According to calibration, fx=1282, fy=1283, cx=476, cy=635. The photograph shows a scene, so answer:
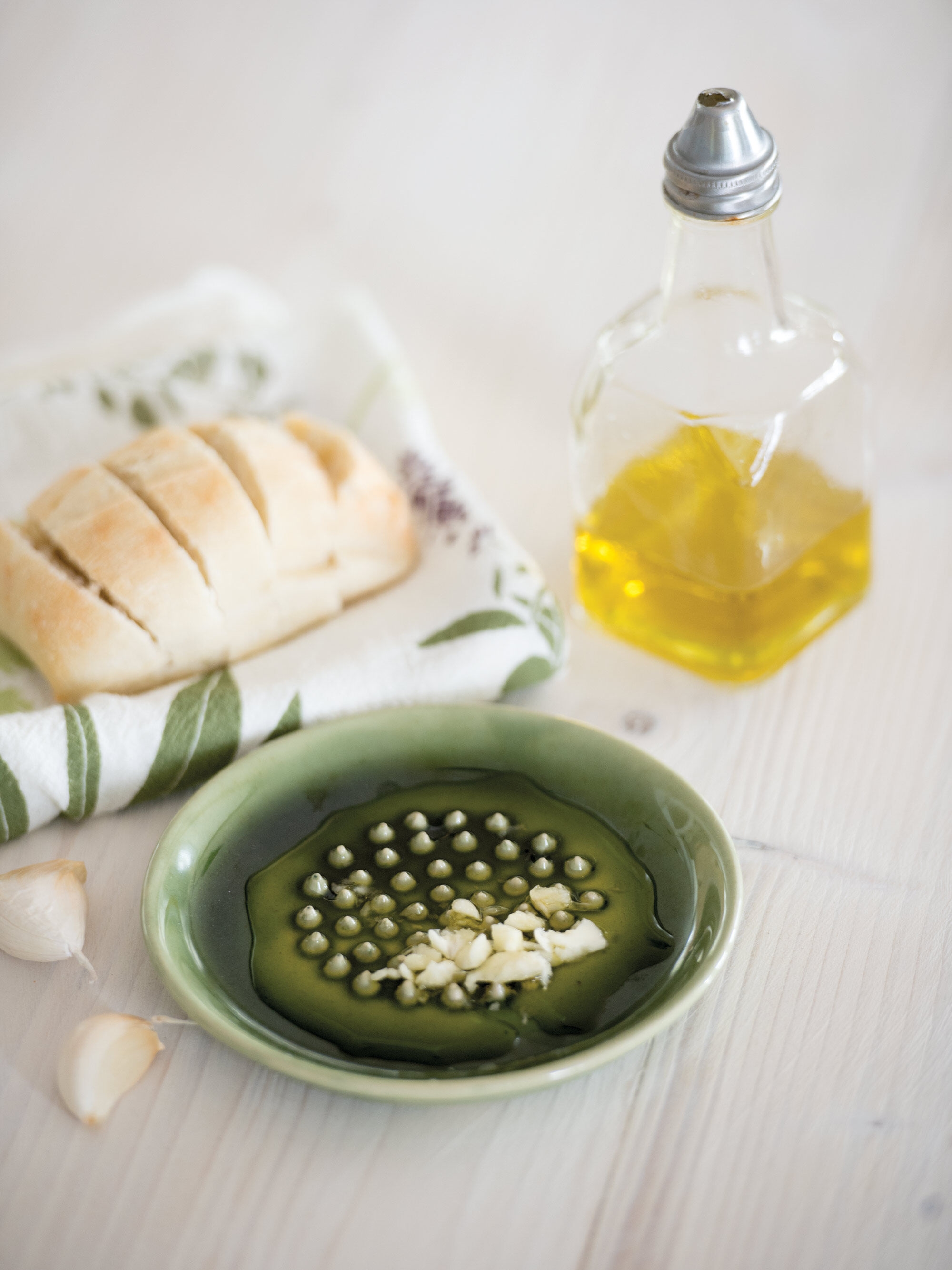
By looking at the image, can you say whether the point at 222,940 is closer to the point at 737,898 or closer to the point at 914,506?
the point at 737,898

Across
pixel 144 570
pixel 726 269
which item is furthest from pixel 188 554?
pixel 726 269

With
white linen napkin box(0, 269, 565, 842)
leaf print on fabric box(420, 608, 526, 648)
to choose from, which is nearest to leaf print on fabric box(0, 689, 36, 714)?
white linen napkin box(0, 269, 565, 842)

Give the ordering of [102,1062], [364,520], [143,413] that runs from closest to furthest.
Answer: [102,1062]
[364,520]
[143,413]

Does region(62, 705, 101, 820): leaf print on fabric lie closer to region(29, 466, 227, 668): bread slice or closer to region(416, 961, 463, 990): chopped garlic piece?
region(29, 466, 227, 668): bread slice

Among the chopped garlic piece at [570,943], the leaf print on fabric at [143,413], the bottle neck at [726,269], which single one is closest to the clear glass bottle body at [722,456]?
the bottle neck at [726,269]

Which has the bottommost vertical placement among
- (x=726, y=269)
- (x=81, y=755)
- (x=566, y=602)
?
(x=566, y=602)

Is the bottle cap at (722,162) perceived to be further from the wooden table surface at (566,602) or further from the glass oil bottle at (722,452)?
the wooden table surface at (566,602)

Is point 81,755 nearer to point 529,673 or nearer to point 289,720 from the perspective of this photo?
point 289,720
